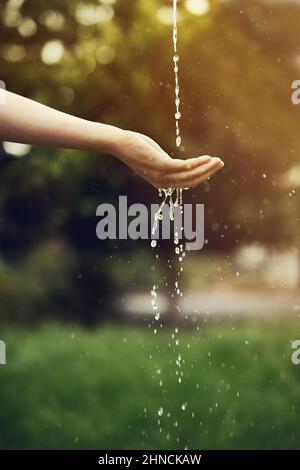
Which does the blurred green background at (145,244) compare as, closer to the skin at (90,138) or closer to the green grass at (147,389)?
the green grass at (147,389)

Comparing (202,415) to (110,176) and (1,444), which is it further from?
(110,176)

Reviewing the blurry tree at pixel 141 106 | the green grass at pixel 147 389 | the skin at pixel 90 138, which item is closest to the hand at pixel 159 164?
the skin at pixel 90 138

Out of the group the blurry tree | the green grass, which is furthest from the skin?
the blurry tree

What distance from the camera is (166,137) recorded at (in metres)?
3.71

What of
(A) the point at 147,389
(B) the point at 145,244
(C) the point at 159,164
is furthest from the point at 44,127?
(B) the point at 145,244

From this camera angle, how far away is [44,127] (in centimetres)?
128

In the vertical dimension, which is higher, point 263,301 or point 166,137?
point 166,137

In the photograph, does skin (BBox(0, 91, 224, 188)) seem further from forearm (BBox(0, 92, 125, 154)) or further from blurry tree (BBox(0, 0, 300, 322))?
blurry tree (BBox(0, 0, 300, 322))

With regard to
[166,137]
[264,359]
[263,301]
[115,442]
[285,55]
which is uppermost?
[285,55]

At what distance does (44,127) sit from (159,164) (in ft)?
0.66

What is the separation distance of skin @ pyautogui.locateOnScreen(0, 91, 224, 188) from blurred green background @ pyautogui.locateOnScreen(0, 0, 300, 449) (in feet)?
7.67

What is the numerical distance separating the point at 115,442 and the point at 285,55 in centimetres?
199
